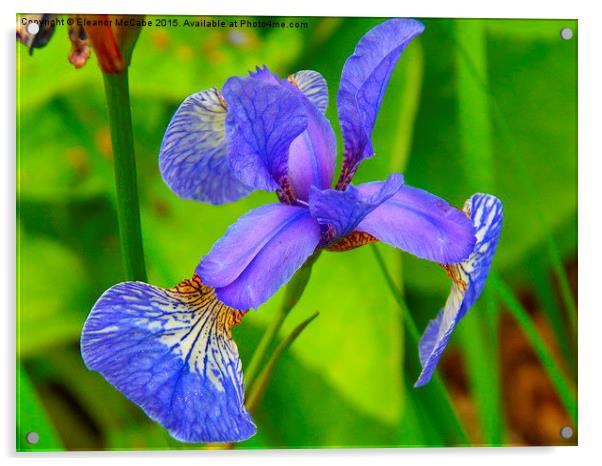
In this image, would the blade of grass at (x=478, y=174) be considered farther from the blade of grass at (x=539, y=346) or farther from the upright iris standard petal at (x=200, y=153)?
the upright iris standard petal at (x=200, y=153)

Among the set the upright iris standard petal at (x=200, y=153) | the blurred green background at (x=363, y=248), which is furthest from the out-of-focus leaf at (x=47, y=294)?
the upright iris standard petal at (x=200, y=153)

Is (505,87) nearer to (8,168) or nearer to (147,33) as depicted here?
Answer: (147,33)

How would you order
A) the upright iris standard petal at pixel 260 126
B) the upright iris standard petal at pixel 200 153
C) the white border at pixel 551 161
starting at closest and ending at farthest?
1. the upright iris standard petal at pixel 260 126
2. the upright iris standard petal at pixel 200 153
3. the white border at pixel 551 161

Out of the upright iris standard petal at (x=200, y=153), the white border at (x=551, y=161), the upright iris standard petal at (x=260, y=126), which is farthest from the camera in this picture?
the white border at (x=551, y=161)

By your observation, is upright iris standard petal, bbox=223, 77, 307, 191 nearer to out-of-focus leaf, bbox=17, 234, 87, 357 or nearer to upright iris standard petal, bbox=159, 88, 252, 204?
upright iris standard petal, bbox=159, 88, 252, 204

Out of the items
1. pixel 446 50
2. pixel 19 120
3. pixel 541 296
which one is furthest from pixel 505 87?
pixel 19 120

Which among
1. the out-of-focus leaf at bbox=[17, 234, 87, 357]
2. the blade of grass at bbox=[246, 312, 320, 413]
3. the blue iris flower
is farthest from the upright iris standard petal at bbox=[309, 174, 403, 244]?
the out-of-focus leaf at bbox=[17, 234, 87, 357]
